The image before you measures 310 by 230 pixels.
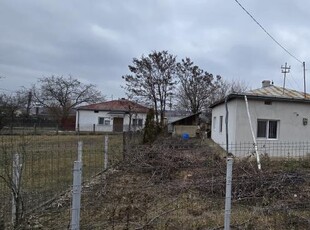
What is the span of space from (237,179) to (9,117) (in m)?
22.9

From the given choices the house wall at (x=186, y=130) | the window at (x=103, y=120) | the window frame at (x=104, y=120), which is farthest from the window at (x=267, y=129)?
the window at (x=103, y=120)

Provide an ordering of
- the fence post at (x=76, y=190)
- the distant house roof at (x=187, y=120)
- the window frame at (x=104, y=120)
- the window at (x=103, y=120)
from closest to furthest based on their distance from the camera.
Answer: the fence post at (x=76, y=190) → the distant house roof at (x=187, y=120) → the window frame at (x=104, y=120) → the window at (x=103, y=120)

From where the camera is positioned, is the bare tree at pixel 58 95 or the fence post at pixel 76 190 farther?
the bare tree at pixel 58 95

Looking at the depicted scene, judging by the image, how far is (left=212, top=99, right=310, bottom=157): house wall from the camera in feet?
49.9

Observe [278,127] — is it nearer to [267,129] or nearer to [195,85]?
[267,129]

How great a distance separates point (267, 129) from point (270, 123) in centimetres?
39

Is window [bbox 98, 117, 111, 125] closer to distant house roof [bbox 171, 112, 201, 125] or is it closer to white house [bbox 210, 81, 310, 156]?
distant house roof [bbox 171, 112, 201, 125]

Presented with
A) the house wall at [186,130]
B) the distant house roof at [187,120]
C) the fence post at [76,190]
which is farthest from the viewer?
the distant house roof at [187,120]

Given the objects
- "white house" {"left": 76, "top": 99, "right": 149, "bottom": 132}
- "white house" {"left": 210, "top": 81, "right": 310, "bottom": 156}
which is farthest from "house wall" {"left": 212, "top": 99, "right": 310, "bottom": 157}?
"white house" {"left": 76, "top": 99, "right": 149, "bottom": 132}

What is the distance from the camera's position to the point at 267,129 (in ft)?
52.4

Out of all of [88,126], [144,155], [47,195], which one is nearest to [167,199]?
[47,195]

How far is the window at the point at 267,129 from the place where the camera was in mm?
15883

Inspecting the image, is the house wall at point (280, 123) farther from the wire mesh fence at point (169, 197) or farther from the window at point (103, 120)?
the window at point (103, 120)

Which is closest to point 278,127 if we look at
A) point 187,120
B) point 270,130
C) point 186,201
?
point 270,130
